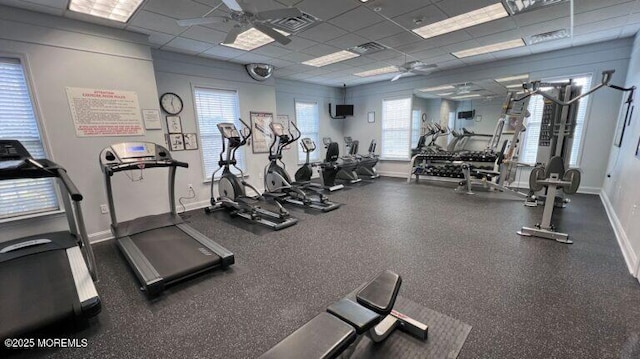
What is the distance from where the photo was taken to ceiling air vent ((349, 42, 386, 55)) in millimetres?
4584

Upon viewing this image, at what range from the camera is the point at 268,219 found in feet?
14.0

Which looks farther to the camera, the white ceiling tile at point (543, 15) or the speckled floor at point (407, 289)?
the white ceiling tile at point (543, 15)

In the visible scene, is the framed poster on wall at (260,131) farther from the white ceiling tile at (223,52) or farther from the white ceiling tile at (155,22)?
the white ceiling tile at (155,22)

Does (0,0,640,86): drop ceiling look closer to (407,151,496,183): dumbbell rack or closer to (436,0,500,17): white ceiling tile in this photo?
(436,0,500,17): white ceiling tile

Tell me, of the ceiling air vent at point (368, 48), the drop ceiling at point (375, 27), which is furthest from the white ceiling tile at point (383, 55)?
the ceiling air vent at point (368, 48)

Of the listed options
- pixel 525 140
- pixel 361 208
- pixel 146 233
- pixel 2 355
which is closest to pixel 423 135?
pixel 525 140

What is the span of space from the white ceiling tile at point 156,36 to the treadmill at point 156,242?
1.74 metres

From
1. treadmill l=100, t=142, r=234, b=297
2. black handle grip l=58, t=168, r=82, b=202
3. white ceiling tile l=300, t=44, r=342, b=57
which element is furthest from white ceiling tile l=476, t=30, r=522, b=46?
black handle grip l=58, t=168, r=82, b=202

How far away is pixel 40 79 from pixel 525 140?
891 centimetres

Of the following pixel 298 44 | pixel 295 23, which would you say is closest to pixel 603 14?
pixel 295 23

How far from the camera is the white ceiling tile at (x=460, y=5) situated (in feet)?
10.1

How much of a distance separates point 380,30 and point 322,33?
0.91 metres

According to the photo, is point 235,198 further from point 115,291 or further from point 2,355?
point 2,355

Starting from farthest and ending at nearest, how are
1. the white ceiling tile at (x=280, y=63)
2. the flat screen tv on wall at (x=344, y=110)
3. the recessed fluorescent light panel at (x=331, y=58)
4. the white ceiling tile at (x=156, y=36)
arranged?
the flat screen tv on wall at (x=344, y=110) → the white ceiling tile at (x=280, y=63) → the recessed fluorescent light panel at (x=331, y=58) → the white ceiling tile at (x=156, y=36)
